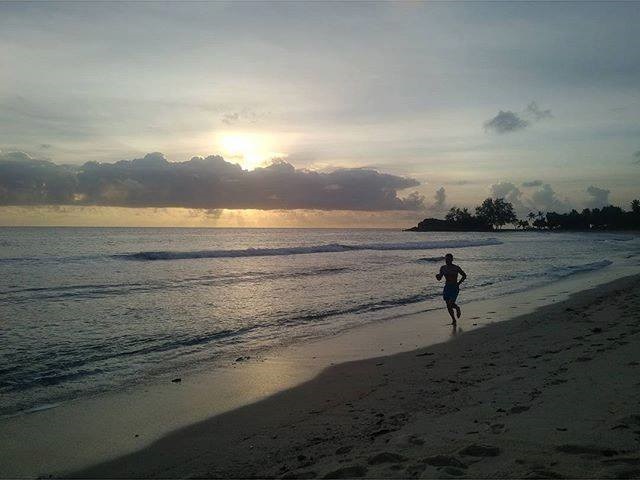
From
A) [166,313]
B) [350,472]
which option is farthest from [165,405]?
[166,313]

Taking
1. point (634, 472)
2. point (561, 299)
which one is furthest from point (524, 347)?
point (561, 299)

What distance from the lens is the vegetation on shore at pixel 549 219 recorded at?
511ft

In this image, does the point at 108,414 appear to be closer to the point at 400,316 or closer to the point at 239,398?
the point at 239,398

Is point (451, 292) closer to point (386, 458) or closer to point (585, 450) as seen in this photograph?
point (585, 450)

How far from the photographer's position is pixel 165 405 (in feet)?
24.1

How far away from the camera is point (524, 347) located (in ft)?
32.3

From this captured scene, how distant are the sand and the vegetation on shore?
167 m

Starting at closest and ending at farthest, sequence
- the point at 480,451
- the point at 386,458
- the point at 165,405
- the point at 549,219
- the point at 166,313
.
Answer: the point at 480,451
the point at 386,458
the point at 165,405
the point at 166,313
the point at 549,219

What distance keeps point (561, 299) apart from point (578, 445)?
1480 centimetres

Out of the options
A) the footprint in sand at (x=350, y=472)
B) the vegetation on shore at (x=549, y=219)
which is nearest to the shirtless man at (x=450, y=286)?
the footprint in sand at (x=350, y=472)

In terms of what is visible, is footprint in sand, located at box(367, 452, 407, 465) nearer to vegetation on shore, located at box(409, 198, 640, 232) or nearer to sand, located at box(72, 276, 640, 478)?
sand, located at box(72, 276, 640, 478)

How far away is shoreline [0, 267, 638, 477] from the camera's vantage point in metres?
5.67

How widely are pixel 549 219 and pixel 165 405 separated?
19751 centimetres

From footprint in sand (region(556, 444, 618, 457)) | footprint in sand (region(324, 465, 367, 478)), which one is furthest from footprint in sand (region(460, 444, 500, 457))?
footprint in sand (region(324, 465, 367, 478))
